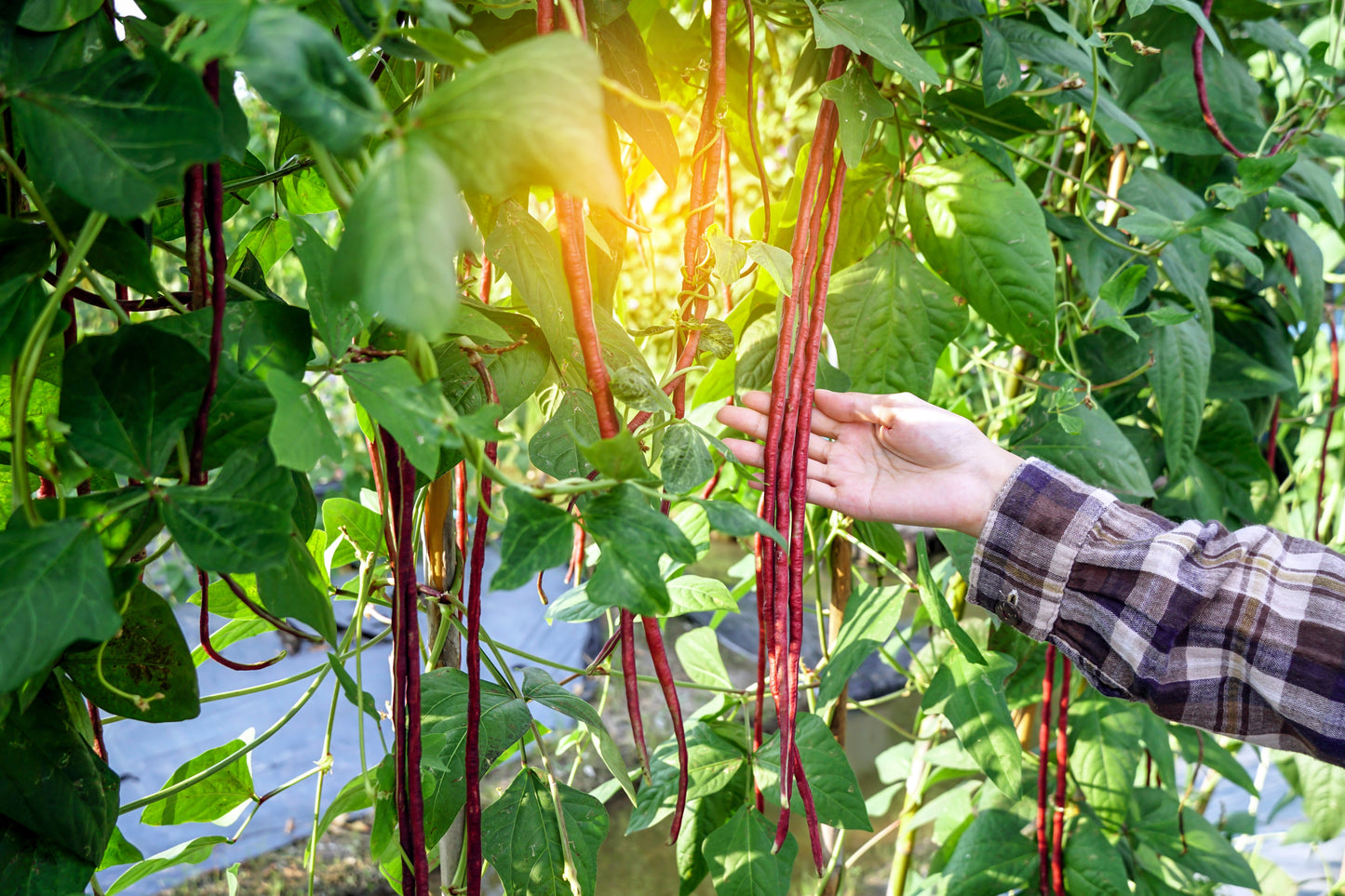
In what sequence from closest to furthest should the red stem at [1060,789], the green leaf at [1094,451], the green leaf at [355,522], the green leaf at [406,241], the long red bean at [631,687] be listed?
the green leaf at [406,241] < the long red bean at [631,687] < the green leaf at [355,522] < the green leaf at [1094,451] < the red stem at [1060,789]

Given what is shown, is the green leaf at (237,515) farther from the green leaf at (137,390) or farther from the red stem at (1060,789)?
the red stem at (1060,789)

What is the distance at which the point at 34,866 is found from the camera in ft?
1.02

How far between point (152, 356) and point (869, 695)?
2.38m

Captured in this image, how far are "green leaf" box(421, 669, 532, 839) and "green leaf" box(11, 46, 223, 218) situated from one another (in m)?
0.27

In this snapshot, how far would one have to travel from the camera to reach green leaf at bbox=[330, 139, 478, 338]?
18cm

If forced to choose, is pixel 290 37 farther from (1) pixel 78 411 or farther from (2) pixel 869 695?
(2) pixel 869 695

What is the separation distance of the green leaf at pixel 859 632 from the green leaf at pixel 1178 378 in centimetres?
27

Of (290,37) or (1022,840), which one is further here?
(1022,840)

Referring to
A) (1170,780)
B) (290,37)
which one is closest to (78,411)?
(290,37)

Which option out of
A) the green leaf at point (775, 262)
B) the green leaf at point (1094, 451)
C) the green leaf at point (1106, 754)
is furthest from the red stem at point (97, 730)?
the green leaf at point (1106, 754)

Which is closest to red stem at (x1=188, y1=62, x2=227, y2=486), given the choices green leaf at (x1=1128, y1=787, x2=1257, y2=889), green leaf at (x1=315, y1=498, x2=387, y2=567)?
green leaf at (x1=315, y1=498, x2=387, y2=567)

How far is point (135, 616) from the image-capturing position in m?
0.33

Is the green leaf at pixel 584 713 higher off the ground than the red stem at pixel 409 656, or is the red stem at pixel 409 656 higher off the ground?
the red stem at pixel 409 656

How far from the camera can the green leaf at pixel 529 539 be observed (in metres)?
0.28
